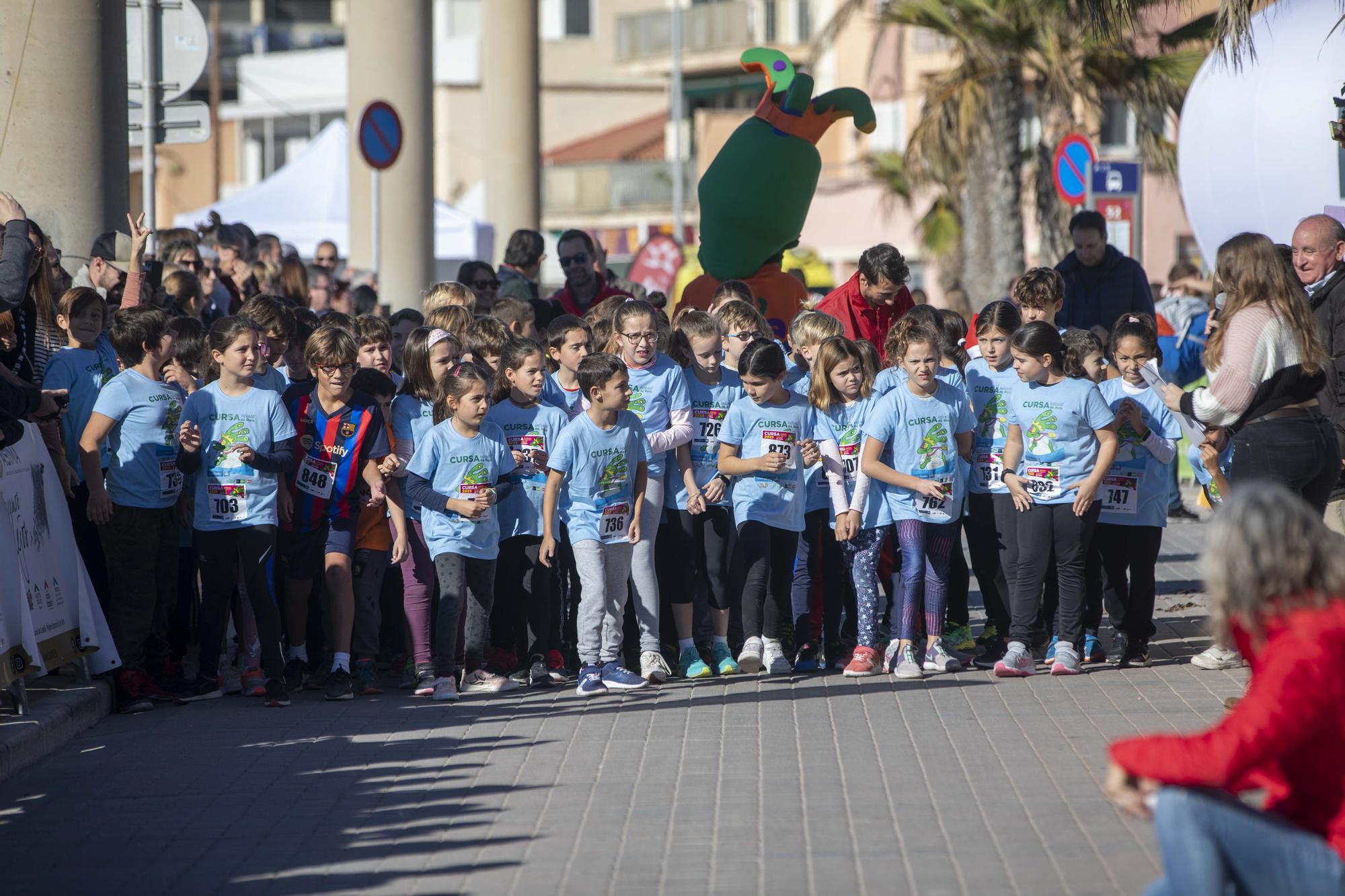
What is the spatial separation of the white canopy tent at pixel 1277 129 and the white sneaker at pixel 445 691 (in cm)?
714

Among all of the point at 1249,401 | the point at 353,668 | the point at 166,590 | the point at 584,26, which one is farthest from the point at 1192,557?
the point at 584,26

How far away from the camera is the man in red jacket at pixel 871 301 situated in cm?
991

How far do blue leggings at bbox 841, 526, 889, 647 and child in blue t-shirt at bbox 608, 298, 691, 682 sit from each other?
998 millimetres

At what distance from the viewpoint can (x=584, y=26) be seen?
5928cm

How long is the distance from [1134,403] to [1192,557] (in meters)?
5.00

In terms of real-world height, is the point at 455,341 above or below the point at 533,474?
above

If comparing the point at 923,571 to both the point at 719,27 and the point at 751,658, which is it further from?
the point at 719,27

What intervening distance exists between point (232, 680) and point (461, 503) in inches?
61.6

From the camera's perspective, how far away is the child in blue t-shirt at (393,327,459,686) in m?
8.57

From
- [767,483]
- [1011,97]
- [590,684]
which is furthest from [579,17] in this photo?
[590,684]

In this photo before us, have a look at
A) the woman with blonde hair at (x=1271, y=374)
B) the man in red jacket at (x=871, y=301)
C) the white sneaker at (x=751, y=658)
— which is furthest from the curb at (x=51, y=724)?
the woman with blonde hair at (x=1271, y=374)

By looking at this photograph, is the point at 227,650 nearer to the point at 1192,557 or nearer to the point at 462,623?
the point at 462,623

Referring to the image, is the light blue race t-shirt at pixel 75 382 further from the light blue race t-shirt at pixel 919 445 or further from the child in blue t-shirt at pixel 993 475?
the child in blue t-shirt at pixel 993 475

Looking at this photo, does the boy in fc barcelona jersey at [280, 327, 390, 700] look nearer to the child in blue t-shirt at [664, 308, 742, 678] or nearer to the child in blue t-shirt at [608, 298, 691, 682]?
the child in blue t-shirt at [608, 298, 691, 682]
